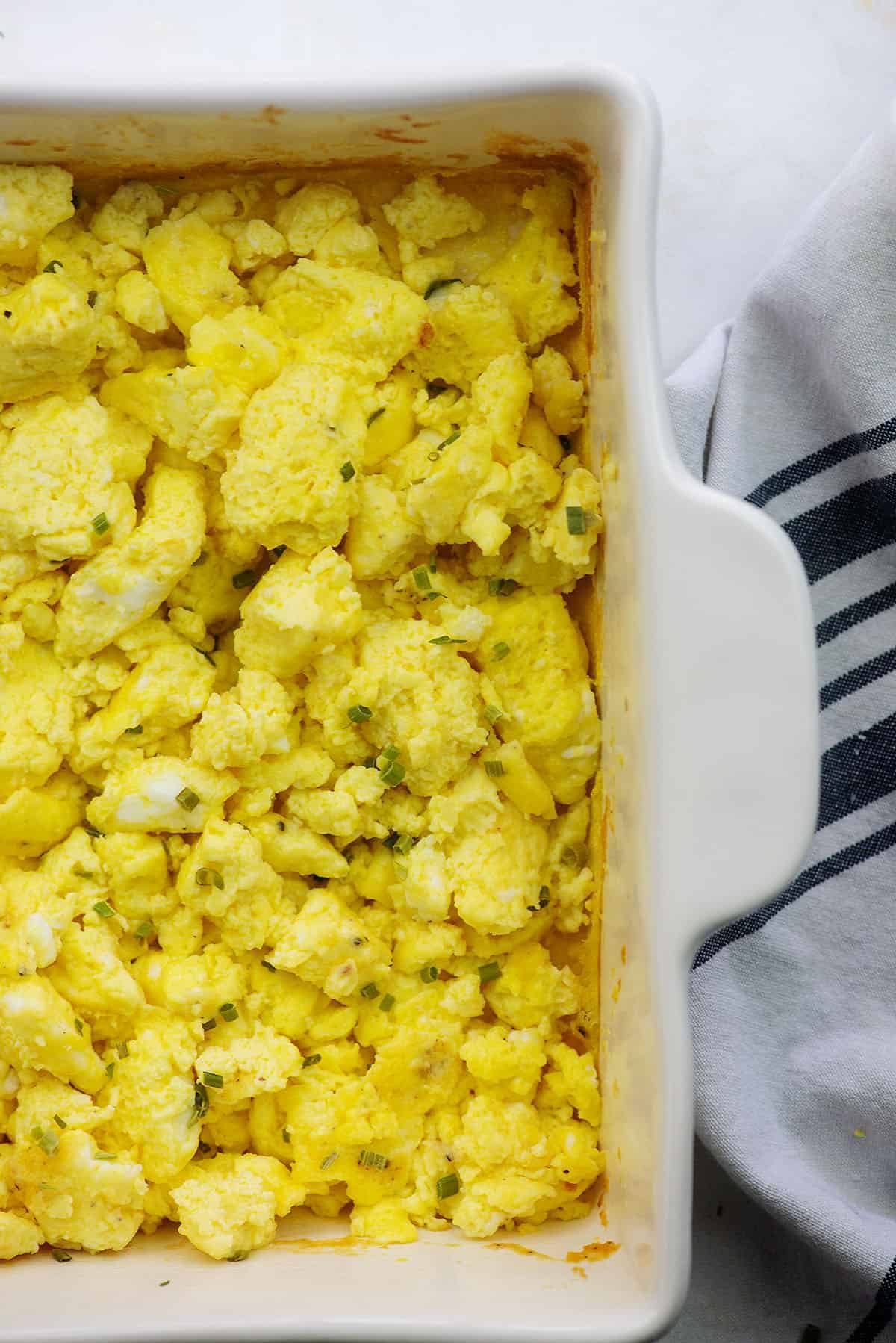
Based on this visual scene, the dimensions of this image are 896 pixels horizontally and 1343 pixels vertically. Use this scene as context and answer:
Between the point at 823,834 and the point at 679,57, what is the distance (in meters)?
1.07

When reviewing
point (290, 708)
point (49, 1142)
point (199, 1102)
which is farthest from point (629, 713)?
point (49, 1142)

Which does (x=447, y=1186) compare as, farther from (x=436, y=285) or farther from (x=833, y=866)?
(x=436, y=285)

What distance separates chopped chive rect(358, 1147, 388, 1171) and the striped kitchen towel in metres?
0.44

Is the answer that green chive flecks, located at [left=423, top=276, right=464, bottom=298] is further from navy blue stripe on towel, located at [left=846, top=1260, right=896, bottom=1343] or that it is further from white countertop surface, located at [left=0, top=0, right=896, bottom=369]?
navy blue stripe on towel, located at [left=846, top=1260, right=896, bottom=1343]

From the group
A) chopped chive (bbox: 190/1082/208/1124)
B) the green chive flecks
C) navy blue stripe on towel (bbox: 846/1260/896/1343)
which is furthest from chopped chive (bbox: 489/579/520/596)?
navy blue stripe on towel (bbox: 846/1260/896/1343)

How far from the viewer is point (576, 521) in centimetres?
146

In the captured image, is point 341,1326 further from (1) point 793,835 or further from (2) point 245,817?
(1) point 793,835

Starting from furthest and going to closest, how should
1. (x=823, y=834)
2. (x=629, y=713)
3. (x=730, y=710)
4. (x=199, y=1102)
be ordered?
(x=823, y=834)
(x=199, y=1102)
(x=629, y=713)
(x=730, y=710)

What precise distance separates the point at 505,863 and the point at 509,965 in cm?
13

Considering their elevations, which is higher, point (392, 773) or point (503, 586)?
point (503, 586)

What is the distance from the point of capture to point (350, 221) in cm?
149

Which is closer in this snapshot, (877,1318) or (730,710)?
(730,710)

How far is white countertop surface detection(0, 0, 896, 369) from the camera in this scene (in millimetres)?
1759

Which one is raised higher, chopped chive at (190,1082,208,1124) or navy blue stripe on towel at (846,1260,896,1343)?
chopped chive at (190,1082,208,1124)
